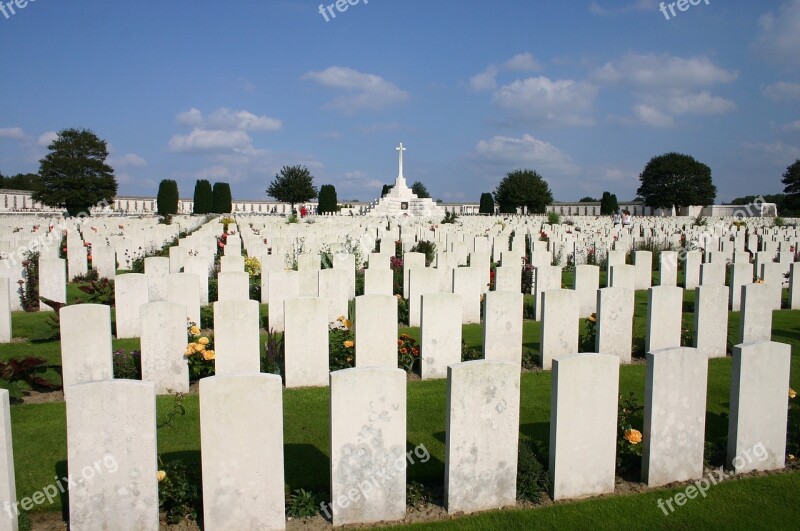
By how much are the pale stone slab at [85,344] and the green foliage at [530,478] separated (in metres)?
4.16

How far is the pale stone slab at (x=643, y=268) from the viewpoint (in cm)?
1385

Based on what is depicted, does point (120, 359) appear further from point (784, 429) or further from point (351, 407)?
point (784, 429)

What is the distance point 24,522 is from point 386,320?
3.97 meters

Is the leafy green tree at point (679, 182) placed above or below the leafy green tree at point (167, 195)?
above

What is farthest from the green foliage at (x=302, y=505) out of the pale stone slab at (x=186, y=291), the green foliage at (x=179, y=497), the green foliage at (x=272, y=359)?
the pale stone slab at (x=186, y=291)

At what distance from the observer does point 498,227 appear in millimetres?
27188

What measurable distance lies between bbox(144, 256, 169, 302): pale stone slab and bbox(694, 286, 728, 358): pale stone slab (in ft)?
26.8

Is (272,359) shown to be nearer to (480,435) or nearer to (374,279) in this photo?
(374,279)

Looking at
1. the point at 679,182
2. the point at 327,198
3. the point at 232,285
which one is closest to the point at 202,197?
the point at 327,198

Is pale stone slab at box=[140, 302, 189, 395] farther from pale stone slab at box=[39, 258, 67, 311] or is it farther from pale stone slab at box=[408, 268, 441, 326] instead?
pale stone slab at box=[39, 258, 67, 311]

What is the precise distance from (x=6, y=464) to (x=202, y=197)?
5285cm

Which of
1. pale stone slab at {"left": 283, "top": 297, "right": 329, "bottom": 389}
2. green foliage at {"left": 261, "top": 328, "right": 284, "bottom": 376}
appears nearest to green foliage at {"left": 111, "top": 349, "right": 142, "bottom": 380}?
green foliage at {"left": 261, "top": 328, "right": 284, "bottom": 376}

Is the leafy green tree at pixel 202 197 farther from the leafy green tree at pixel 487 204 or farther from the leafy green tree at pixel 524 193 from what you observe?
the leafy green tree at pixel 524 193

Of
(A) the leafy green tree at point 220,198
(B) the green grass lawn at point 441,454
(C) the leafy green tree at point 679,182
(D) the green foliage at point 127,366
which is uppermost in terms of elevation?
(C) the leafy green tree at point 679,182
